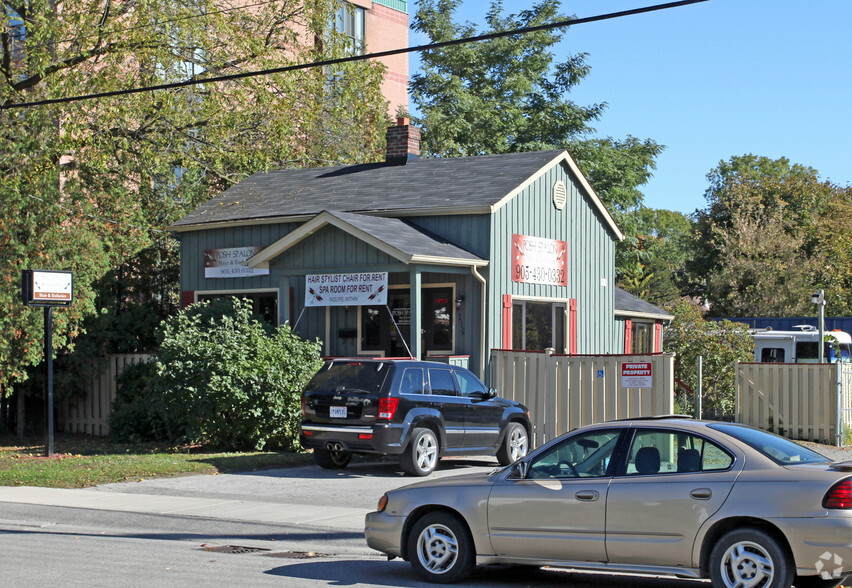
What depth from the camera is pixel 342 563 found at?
992cm

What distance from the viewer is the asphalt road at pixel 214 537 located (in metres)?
9.02

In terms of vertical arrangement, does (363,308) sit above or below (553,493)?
above

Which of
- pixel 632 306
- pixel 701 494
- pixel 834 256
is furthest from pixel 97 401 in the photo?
pixel 834 256

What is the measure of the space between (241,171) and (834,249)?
1239 inches

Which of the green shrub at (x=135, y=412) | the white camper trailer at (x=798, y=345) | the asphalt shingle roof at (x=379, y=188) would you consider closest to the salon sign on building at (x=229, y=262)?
the asphalt shingle roof at (x=379, y=188)

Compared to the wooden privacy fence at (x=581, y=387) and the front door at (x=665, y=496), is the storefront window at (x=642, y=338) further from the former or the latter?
the front door at (x=665, y=496)

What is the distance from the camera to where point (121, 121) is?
24.2 meters

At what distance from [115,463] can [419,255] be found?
20.8 feet

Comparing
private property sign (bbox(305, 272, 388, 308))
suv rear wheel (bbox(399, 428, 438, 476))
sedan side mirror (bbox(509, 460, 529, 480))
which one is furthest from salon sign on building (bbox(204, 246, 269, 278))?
sedan side mirror (bbox(509, 460, 529, 480))

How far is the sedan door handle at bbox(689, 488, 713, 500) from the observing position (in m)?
7.75

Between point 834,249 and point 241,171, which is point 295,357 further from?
point 834,249

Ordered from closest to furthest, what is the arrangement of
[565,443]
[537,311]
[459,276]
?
1. [565,443]
2. [459,276]
3. [537,311]

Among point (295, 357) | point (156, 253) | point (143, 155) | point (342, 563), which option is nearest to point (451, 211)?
point (295, 357)

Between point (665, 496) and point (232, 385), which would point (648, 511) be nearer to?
point (665, 496)
